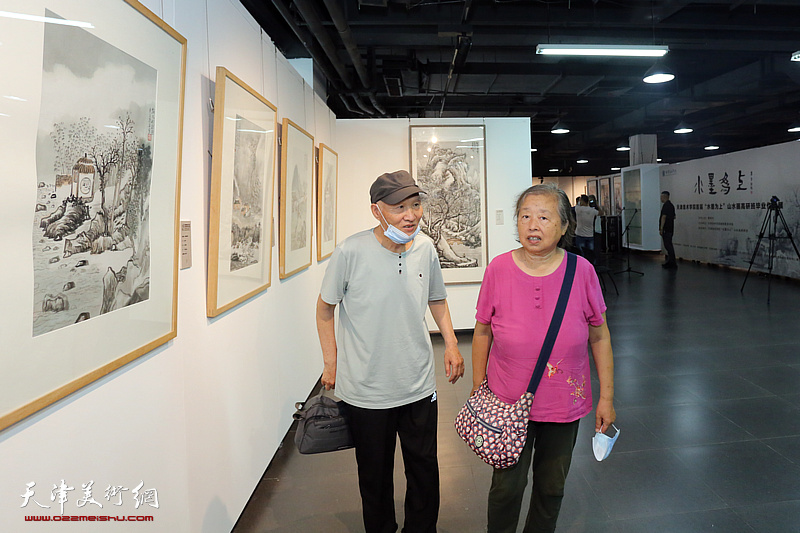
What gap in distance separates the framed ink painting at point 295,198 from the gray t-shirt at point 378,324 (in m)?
1.42

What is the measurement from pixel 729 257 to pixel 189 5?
14603 mm

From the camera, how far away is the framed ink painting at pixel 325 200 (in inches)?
192

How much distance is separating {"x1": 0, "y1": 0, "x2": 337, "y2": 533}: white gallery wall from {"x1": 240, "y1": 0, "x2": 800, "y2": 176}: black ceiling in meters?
2.40

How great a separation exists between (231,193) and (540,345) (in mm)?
1590

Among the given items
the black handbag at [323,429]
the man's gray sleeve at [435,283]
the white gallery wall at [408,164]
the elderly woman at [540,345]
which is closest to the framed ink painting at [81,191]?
the black handbag at [323,429]

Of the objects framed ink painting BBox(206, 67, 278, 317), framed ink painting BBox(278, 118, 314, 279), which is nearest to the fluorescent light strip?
framed ink painting BBox(206, 67, 278, 317)

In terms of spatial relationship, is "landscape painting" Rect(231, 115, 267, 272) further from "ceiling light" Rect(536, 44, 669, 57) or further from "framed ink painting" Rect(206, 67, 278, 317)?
"ceiling light" Rect(536, 44, 669, 57)

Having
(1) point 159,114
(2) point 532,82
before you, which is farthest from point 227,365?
(2) point 532,82

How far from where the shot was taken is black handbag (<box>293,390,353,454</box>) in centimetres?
222

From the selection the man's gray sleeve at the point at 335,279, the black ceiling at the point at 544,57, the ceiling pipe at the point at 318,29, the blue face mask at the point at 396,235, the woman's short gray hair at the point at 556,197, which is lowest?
the man's gray sleeve at the point at 335,279

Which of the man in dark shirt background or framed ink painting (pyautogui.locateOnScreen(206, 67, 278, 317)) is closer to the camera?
framed ink painting (pyautogui.locateOnScreen(206, 67, 278, 317))

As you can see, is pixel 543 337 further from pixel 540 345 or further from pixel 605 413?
pixel 605 413

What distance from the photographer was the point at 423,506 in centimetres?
231

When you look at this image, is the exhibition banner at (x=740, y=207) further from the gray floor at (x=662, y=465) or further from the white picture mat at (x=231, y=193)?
the white picture mat at (x=231, y=193)
